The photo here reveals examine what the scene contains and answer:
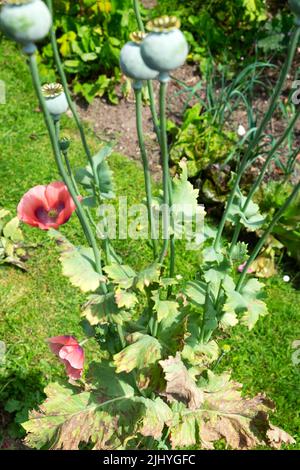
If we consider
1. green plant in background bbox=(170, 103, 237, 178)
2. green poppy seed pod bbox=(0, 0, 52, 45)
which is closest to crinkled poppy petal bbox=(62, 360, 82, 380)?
green poppy seed pod bbox=(0, 0, 52, 45)

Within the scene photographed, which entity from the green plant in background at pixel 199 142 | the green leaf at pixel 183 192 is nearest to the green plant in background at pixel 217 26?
the green plant in background at pixel 199 142

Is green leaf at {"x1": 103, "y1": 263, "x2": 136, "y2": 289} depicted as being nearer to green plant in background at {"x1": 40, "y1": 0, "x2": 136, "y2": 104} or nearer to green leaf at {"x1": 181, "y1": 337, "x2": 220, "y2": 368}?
green leaf at {"x1": 181, "y1": 337, "x2": 220, "y2": 368}

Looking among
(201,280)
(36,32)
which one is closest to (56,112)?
(36,32)

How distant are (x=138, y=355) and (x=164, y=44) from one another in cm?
93

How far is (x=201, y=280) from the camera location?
1.66 m

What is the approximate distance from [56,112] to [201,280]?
697 millimetres

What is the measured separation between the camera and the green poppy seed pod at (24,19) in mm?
852

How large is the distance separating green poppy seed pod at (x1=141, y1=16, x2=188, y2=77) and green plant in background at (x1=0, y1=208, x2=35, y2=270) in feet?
6.96

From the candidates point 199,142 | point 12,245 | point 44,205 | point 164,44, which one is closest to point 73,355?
point 44,205

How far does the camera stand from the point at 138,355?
5.23 ft

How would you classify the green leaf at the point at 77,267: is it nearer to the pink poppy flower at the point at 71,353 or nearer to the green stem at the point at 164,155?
the green stem at the point at 164,155

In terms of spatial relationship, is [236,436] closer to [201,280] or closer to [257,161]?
[201,280]

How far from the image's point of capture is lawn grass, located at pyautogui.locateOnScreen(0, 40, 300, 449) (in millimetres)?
2594

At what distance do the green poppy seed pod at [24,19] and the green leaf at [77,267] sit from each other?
0.58 meters
